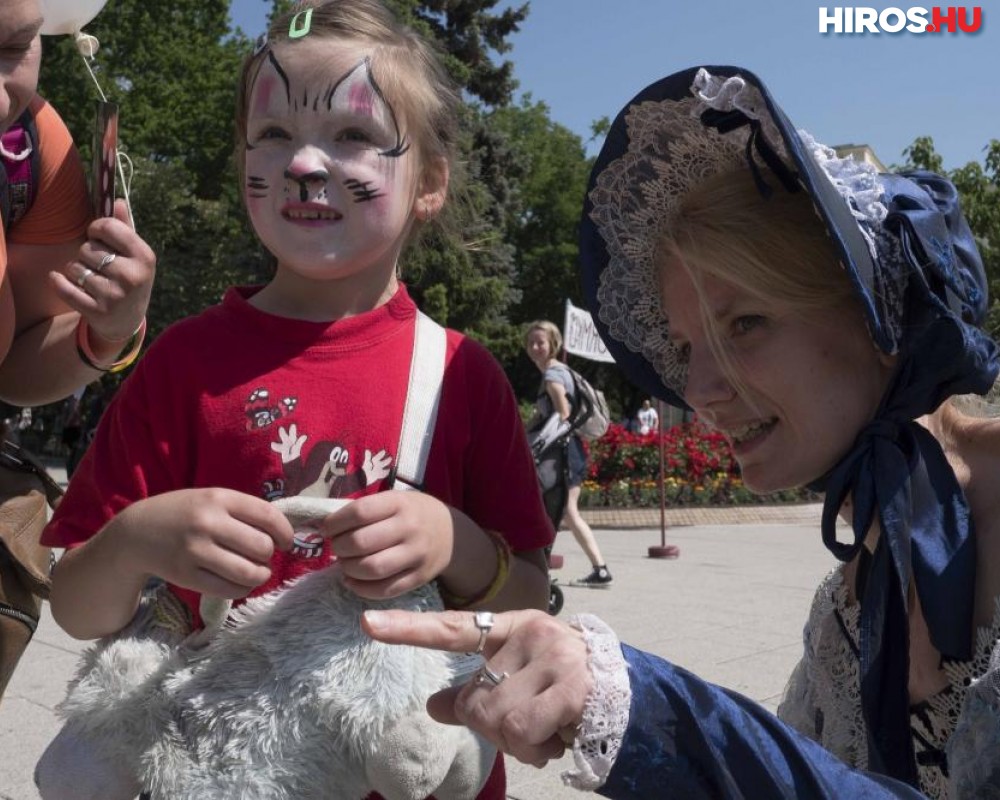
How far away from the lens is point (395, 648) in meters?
1.41

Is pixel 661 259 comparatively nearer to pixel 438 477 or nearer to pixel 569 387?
pixel 438 477

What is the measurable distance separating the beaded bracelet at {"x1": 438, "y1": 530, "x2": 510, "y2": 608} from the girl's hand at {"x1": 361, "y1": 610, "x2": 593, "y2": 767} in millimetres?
486

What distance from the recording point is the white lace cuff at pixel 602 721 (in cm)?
111

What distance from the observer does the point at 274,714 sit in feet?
4.56

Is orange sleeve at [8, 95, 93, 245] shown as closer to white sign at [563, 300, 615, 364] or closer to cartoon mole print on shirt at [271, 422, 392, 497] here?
cartoon mole print on shirt at [271, 422, 392, 497]

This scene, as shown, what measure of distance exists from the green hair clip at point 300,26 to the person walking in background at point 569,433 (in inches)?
228

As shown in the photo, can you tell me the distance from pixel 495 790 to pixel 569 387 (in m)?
6.50

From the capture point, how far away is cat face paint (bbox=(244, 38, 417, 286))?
5.46 feet

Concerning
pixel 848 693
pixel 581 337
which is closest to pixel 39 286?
pixel 848 693

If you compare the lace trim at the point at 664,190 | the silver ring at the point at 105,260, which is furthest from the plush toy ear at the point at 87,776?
the lace trim at the point at 664,190

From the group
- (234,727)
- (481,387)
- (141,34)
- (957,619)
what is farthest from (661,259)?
(141,34)

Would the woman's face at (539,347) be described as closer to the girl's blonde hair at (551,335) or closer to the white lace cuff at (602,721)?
the girl's blonde hair at (551,335)

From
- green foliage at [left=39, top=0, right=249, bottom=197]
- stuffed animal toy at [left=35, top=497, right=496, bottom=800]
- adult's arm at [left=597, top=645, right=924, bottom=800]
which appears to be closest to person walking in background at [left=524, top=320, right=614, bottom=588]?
stuffed animal toy at [left=35, top=497, right=496, bottom=800]

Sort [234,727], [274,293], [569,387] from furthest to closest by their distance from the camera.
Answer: [569,387], [274,293], [234,727]
